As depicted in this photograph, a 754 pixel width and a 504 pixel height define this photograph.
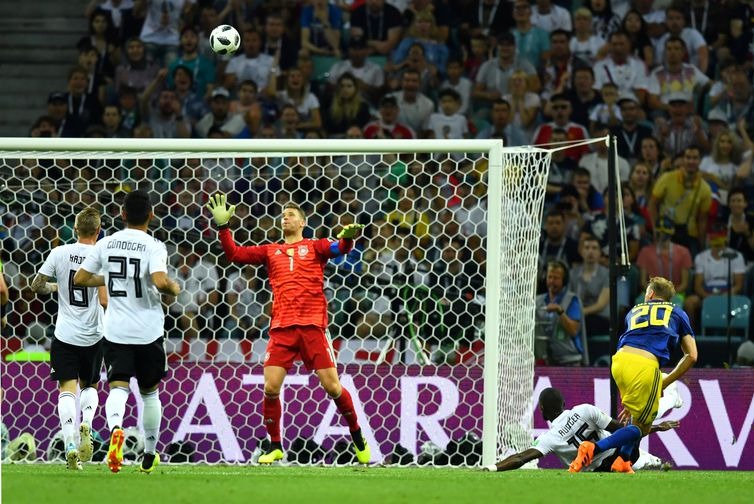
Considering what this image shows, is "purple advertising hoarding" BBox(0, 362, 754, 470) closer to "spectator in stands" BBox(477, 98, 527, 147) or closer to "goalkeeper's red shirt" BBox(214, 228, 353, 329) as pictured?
"goalkeeper's red shirt" BBox(214, 228, 353, 329)

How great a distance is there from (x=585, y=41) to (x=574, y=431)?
23.5 feet

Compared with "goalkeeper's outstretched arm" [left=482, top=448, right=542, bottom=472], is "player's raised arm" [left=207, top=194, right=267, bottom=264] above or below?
above

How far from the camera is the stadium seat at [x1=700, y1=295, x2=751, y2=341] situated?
13.5 meters

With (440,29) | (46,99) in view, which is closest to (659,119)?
(440,29)

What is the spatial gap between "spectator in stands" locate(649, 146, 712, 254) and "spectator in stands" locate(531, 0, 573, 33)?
2552 mm

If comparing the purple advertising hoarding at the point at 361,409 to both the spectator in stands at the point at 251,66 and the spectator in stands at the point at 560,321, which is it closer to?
the spectator in stands at the point at 560,321

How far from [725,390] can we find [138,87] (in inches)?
308

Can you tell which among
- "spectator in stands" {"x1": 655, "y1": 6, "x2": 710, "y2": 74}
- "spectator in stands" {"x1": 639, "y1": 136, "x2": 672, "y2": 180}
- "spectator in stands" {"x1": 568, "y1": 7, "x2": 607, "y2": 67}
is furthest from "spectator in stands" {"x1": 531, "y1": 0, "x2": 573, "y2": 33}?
"spectator in stands" {"x1": 639, "y1": 136, "x2": 672, "y2": 180}

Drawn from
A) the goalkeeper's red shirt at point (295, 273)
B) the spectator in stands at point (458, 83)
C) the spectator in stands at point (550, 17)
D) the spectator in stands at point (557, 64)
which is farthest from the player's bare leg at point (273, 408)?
the spectator in stands at point (550, 17)

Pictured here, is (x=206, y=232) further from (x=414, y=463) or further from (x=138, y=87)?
(x=138, y=87)

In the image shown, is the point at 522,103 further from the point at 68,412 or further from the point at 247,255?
the point at 68,412

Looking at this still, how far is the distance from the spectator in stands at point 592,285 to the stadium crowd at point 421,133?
0.07ft

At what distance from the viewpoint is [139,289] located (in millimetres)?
9070

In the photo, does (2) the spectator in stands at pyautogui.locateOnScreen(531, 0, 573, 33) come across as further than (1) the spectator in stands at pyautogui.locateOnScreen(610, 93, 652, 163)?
Yes
